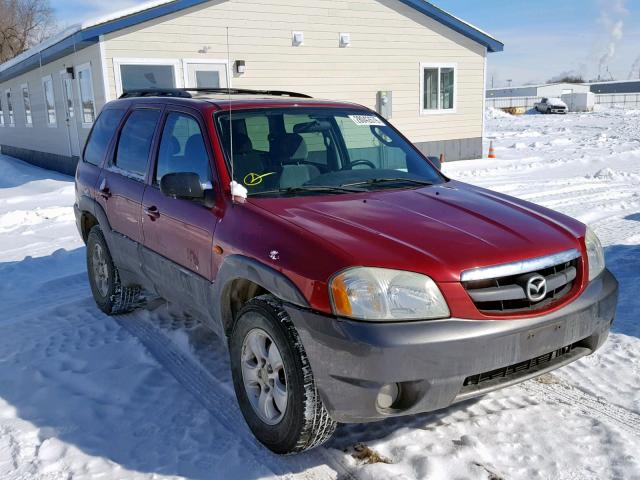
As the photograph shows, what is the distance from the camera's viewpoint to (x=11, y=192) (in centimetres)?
1319

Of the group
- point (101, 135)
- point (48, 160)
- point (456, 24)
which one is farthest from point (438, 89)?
point (101, 135)

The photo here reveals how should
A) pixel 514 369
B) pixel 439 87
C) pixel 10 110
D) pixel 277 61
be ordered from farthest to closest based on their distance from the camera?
1. pixel 10 110
2. pixel 439 87
3. pixel 277 61
4. pixel 514 369

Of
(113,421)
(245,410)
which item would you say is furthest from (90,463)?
(245,410)

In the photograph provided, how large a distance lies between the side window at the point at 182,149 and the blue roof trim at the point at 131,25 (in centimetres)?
843

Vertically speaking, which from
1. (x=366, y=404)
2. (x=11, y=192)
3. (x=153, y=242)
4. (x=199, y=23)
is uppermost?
(x=199, y=23)

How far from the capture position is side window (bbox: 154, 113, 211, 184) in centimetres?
368

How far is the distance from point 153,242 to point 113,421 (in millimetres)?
1251

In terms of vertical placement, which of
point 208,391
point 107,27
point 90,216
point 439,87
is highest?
point 107,27

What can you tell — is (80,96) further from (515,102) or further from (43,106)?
(515,102)

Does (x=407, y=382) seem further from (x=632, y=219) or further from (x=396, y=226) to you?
(x=632, y=219)

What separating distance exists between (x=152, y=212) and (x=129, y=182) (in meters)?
0.58

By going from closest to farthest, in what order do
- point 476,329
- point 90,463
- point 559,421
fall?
point 476,329
point 90,463
point 559,421

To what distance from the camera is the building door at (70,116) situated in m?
14.4

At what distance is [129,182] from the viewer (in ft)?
14.7
